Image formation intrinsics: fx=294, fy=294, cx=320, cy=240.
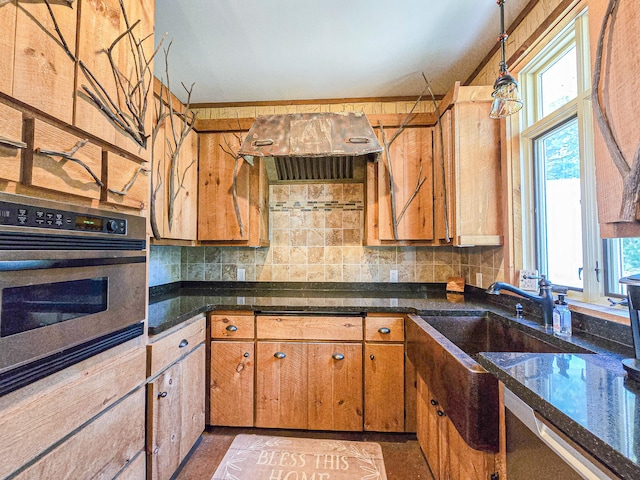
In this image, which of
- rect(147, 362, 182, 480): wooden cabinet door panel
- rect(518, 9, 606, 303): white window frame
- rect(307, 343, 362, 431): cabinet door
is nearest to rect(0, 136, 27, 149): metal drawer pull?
rect(147, 362, 182, 480): wooden cabinet door panel

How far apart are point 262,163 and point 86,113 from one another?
1.40 meters

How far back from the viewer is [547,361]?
0.98 m

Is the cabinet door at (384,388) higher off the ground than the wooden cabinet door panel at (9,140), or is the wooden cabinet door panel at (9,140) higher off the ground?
the wooden cabinet door panel at (9,140)

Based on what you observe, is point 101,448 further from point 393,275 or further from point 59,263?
point 393,275

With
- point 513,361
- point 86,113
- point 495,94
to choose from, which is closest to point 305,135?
point 495,94

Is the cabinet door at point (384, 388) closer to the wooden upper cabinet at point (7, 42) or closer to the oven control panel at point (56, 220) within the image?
the oven control panel at point (56, 220)

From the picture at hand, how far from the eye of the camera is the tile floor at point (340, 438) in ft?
5.47

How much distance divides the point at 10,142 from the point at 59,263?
1.16 ft

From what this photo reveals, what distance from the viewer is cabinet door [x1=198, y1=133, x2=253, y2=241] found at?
2346mm

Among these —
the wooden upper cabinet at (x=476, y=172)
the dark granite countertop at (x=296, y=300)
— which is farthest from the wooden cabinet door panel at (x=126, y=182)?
the wooden upper cabinet at (x=476, y=172)

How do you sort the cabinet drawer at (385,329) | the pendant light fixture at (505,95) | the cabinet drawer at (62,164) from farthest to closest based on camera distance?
the cabinet drawer at (385,329)
the pendant light fixture at (505,95)
the cabinet drawer at (62,164)

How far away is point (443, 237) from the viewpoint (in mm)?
2094

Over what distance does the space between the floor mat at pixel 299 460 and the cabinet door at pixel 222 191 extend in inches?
56.4

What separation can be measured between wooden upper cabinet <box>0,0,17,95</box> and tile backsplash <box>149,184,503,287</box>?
1.92m
